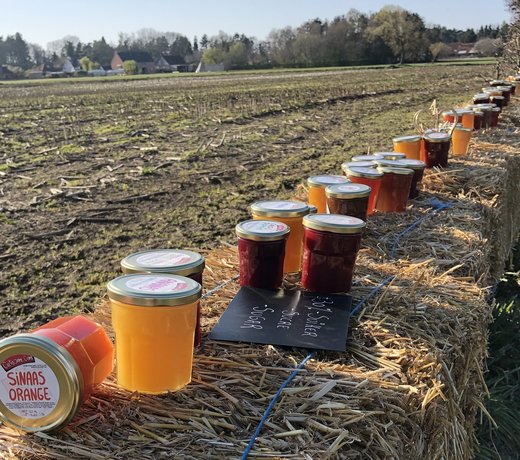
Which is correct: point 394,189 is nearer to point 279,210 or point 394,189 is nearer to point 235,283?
point 279,210

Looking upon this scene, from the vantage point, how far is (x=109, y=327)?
87.6 inches

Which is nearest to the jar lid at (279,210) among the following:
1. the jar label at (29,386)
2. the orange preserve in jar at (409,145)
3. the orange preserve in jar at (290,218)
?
the orange preserve in jar at (290,218)

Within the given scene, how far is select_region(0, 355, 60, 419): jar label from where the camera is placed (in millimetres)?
1537

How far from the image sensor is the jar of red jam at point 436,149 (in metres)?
5.24

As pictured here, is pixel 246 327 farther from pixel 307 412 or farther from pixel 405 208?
pixel 405 208

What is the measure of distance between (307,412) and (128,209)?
654 cm

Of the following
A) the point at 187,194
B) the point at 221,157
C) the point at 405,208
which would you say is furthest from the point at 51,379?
the point at 221,157

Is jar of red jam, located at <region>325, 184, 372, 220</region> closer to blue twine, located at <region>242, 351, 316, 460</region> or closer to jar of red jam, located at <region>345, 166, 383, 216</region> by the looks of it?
jar of red jam, located at <region>345, 166, 383, 216</region>

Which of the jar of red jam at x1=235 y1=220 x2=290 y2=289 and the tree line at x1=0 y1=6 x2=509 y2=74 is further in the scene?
the tree line at x1=0 y1=6 x2=509 y2=74

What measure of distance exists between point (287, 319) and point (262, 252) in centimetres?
34

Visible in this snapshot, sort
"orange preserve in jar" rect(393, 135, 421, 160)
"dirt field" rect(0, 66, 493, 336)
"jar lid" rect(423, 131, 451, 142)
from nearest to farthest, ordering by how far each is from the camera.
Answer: "orange preserve in jar" rect(393, 135, 421, 160) → "jar lid" rect(423, 131, 451, 142) → "dirt field" rect(0, 66, 493, 336)

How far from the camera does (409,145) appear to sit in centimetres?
514

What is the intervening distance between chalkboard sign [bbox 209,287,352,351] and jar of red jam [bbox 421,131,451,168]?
3.19 m

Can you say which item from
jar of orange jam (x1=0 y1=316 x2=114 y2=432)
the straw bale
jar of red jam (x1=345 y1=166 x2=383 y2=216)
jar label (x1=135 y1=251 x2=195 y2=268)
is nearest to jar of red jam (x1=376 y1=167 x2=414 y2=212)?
jar of red jam (x1=345 y1=166 x2=383 y2=216)
